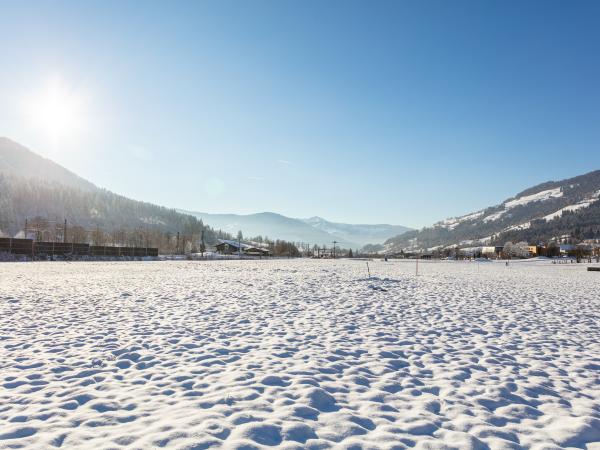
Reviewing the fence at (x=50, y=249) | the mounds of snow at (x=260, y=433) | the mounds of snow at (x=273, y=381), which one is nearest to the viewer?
the mounds of snow at (x=260, y=433)

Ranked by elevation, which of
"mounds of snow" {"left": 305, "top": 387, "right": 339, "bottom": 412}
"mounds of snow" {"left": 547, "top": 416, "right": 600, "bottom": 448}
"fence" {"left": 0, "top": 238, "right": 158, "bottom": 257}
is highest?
"fence" {"left": 0, "top": 238, "right": 158, "bottom": 257}

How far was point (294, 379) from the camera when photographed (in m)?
6.31

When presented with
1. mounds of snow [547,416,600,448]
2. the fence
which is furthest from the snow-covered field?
the fence

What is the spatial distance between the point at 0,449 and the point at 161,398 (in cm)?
190

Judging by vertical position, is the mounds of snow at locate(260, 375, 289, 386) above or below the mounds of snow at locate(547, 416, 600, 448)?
above

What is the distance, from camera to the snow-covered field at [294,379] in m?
4.48

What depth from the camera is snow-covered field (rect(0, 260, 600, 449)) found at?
4.48 meters

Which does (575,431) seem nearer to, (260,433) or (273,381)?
(260,433)

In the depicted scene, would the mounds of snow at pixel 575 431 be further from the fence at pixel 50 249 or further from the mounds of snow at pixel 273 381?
the fence at pixel 50 249

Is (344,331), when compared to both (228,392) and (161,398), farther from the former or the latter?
(161,398)

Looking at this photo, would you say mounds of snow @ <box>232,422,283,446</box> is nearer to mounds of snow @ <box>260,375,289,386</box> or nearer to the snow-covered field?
the snow-covered field

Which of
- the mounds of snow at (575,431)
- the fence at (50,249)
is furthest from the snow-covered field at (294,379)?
the fence at (50,249)

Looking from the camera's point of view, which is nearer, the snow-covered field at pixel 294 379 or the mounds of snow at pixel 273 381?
the snow-covered field at pixel 294 379

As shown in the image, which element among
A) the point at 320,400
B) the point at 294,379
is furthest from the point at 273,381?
the point at 320,400
